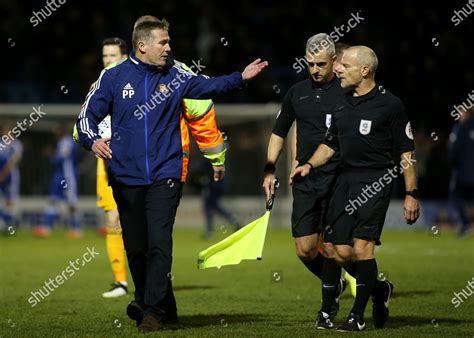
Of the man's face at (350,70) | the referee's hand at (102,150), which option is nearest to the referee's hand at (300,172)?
the man's face at (350,70)

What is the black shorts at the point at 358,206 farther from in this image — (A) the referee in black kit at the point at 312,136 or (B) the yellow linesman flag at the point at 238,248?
(B) the yellow linesman flag at the point at 238,248

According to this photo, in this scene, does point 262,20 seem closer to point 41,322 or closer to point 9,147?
point 9,147

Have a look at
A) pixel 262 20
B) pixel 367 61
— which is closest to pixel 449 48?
pixel 262 20

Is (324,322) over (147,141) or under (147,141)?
under

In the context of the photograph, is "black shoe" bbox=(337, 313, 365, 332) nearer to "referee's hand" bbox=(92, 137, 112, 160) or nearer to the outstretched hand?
the outstretched hand

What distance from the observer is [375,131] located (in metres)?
9.28

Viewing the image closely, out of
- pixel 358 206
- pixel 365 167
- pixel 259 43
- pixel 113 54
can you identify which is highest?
pixel 113 54

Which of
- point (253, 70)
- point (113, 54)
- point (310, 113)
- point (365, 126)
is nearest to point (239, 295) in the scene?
point (113, 54)

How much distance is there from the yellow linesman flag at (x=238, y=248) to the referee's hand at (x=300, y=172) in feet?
1.75

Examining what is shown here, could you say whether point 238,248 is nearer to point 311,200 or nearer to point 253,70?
point 311,200

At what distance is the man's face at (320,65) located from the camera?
9.91 m

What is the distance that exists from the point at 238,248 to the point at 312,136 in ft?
4.28

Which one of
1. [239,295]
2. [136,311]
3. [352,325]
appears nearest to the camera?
[352,325]

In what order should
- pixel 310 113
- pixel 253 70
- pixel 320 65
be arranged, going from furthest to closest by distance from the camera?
pixel 310 113, pixel 320 65, pixel 253 70
